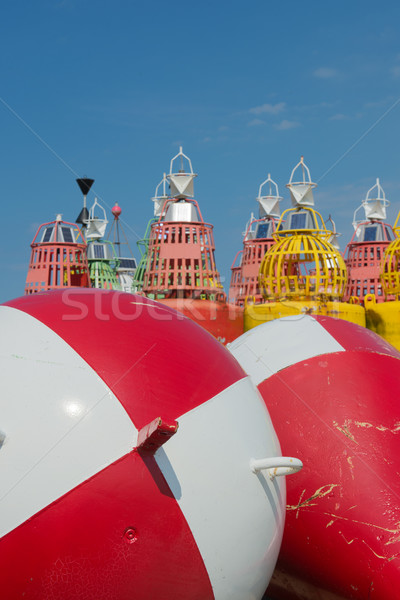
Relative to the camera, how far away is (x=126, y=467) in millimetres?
2996

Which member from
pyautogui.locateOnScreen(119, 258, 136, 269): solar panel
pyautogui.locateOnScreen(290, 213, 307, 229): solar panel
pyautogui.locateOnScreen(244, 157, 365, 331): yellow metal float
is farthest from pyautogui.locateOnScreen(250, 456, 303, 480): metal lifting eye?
pyautogui.locateOnScreen(119, 258, 136, 269): solar panel

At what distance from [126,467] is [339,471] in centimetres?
216

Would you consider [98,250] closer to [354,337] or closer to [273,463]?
[354,337]

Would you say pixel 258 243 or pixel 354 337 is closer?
pixel 354 337

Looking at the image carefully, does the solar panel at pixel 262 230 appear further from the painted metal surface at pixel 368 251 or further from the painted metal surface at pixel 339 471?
the painted metal surface at pixel 339 471

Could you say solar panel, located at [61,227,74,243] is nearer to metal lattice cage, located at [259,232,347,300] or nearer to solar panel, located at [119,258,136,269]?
metal lattice cage, located at [259,232,347,300]

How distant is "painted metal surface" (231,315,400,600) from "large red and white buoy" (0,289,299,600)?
1064mm

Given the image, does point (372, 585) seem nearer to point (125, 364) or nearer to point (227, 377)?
point (227, 377)

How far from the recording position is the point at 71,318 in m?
3.53

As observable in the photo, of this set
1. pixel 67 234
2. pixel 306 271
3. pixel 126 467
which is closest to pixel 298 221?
pixel 306 271

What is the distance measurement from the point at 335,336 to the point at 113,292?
230 cm

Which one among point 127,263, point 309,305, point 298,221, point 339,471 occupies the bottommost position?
point 339,471

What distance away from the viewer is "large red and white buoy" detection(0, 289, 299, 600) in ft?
9.45

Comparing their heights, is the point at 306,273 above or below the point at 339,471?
above
